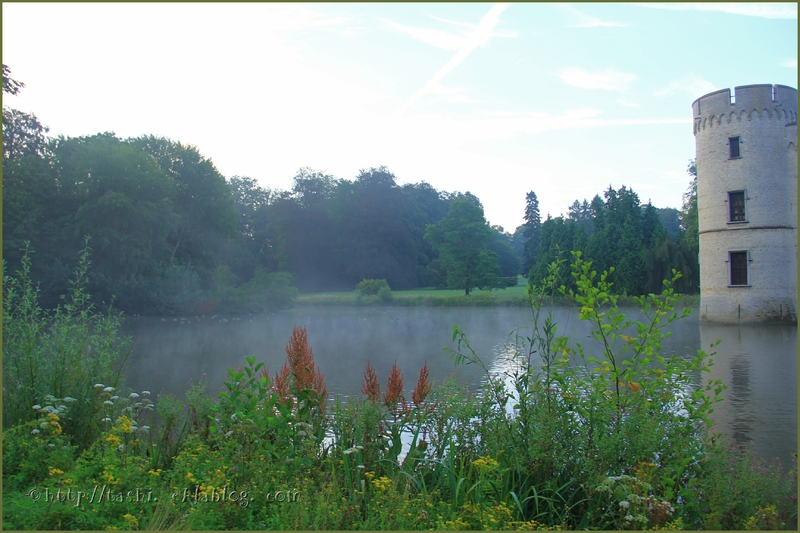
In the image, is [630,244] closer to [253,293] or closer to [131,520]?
[253,293]

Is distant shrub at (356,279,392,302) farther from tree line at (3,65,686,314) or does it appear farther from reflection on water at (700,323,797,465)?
reflection on water at (700,323,797,465)

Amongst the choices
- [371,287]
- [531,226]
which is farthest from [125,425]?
[531,226]

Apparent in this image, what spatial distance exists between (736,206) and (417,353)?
1426cm

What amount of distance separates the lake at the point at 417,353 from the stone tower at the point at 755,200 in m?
1.28

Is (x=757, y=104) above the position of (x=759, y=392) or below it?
above

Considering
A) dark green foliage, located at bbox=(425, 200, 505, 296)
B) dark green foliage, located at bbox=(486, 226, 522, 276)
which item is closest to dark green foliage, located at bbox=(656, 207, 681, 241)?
dark green foliage, located at bbox=(486, 226, 522, 276)

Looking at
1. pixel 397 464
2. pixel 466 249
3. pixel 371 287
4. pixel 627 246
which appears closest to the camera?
pixel 397 464

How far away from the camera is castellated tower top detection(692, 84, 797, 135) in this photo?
61.8 feet

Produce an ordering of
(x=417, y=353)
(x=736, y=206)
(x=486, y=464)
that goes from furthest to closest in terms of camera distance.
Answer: (x=736, y=206) → (x=417, y=353) → (x=486, y=464)

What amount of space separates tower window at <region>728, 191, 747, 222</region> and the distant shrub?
1763 cm

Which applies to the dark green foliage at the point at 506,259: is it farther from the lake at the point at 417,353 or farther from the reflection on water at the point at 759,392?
the reflection on water at the point at 759,392

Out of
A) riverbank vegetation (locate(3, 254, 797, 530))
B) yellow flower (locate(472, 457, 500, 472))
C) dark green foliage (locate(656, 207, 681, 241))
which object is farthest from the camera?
dark green foliage (locate(656, 207, 681, 241))

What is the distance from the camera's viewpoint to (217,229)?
30047 millimetres

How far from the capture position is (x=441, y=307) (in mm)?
29984
